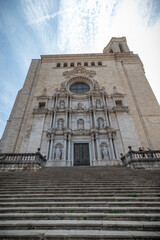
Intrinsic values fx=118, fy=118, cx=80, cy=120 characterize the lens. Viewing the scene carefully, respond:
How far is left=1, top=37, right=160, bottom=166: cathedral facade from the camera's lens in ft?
42.5

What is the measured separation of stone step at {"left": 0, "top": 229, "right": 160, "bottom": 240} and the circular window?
679 inches

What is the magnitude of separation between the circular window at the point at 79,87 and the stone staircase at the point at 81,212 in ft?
50.5

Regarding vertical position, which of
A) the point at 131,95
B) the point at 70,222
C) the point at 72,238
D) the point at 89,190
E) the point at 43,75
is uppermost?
the point at 43,75

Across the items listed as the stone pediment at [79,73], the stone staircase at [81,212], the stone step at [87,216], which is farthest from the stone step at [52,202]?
the stone pediment at [79,73]

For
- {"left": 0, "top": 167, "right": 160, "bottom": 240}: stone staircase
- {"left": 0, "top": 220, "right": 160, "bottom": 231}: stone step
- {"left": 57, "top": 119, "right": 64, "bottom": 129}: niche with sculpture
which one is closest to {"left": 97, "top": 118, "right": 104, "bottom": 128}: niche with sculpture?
{"left": 57, "top": 119, "right": 64, "bottom": 129}: niche with sculpture

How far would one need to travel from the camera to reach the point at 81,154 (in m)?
13.1

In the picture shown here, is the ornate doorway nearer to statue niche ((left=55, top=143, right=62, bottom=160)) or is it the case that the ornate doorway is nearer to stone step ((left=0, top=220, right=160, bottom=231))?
statue niche ((left=55, top=143, right=62, bottom=160))

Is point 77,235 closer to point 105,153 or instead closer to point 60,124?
point 105,153

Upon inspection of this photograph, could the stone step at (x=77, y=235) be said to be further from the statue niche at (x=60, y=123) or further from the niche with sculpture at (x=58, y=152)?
the statue niche at (x=60, y=123)

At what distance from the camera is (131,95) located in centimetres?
1727

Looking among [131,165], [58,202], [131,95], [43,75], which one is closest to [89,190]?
[58,202]

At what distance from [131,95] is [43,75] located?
1448 cm

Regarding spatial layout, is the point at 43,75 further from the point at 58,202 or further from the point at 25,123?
the point at 58,202

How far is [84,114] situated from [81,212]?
12.8m
